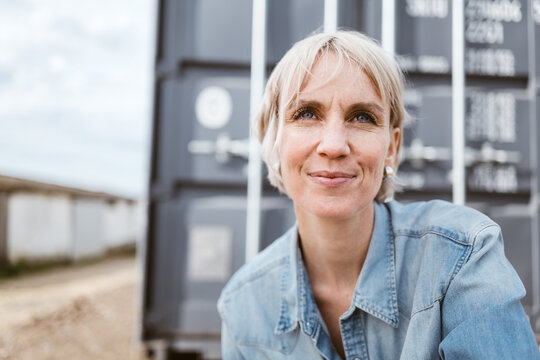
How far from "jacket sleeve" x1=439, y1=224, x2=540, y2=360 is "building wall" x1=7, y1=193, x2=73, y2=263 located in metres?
8.44

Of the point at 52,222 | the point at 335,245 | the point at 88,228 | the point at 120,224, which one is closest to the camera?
the point at 335,245

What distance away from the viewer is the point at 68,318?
4828 mm

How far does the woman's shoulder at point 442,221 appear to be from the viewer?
3.77ft

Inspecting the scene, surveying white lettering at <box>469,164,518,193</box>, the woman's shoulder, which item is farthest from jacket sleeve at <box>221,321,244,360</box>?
white lettering at <box>469,164,518,193</box>

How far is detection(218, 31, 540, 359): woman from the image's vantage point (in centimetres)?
107

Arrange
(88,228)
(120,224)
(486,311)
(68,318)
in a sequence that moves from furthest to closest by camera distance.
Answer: (120,224) < (88,228) < (68,318) < (486,311)

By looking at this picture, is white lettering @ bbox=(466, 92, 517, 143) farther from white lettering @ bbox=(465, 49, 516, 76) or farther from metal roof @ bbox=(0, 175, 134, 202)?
metal roof @ bbox=(0, 175, 134, 202)

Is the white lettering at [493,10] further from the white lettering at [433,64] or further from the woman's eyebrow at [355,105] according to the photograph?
the woman's eyebrow at [355,105]

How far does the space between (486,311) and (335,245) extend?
1.68 feet

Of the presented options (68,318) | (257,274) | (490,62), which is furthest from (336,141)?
(68,318)

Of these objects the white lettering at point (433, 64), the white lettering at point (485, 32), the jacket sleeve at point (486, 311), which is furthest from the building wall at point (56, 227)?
the jacket sleeve at point (486, 311)

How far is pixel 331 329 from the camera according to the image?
4.72ft

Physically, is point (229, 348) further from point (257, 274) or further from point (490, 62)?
point (490, 62)

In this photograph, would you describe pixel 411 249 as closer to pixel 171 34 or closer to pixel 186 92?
pixel 186 92
